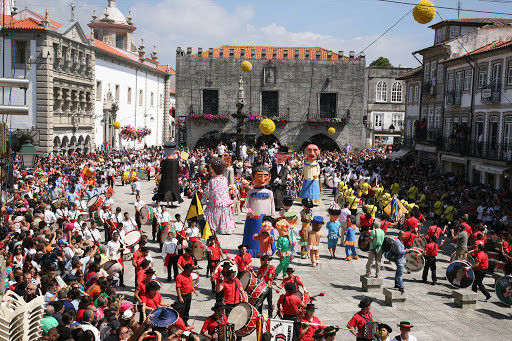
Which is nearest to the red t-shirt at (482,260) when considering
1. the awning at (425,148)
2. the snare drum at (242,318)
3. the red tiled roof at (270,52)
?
the snare drum at (242,318)

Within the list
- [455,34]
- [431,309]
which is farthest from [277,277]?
[455,34]

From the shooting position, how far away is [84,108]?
136ft

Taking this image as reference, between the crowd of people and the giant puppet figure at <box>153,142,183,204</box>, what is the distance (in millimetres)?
2056

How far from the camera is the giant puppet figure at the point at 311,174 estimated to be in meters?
20.8

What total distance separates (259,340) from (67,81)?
3322cm

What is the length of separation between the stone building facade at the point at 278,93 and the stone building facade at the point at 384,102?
28.6 ft

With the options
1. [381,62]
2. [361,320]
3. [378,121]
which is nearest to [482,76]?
[361,320]

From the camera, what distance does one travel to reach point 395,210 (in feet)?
60.6

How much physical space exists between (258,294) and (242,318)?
163 centimetres

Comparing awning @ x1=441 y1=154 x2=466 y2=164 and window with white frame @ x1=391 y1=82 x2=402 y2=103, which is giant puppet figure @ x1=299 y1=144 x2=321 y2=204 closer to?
awning @ x1=441 y1=154 x2=466 y2=164

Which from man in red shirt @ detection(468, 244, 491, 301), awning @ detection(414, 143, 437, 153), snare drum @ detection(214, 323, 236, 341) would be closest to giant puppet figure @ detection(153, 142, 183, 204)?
man in red shirt @ detection(468, 244, 491, 301)

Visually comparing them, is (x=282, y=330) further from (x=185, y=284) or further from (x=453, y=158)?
(x=453, y=158)

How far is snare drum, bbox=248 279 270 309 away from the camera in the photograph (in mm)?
9508

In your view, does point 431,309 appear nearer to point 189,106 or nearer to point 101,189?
point 101,189
